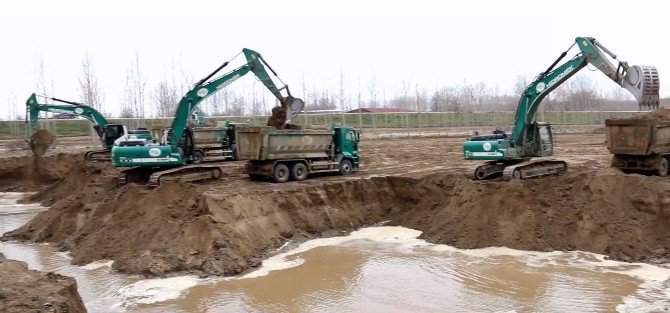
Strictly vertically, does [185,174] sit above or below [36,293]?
above

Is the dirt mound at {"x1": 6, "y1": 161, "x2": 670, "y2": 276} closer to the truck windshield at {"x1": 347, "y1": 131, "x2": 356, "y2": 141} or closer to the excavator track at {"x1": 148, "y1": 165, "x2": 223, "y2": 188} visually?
the excavator track at {"x1": 148, "y1": 165, "x2": 223, "y2": 188}

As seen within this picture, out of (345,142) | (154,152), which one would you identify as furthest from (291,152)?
(154,152)

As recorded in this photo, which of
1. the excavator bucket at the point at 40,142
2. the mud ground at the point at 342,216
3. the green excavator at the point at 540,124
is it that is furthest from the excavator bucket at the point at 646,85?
the excavator bucket at the point at 40,142

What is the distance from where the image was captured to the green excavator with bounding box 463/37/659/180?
1486 cm

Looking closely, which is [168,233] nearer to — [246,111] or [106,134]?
[106,134]

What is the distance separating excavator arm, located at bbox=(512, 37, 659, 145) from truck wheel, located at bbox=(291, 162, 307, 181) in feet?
21.6

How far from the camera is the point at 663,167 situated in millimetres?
15492

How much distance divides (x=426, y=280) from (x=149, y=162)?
10472 millimetres

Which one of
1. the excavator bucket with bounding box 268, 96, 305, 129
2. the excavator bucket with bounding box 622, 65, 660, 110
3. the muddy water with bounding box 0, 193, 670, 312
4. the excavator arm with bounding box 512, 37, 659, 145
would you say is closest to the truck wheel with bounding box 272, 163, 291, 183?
the excavator bucket with bounding box 268, 96, 305, 129

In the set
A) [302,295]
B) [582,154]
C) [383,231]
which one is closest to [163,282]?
[302,295]

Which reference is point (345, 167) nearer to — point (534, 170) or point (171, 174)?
point (171, 174)

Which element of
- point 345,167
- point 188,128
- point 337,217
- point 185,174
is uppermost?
point 188,128

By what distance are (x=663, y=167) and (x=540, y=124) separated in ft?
11.6

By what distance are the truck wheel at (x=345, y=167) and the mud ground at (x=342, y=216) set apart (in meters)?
0.76
